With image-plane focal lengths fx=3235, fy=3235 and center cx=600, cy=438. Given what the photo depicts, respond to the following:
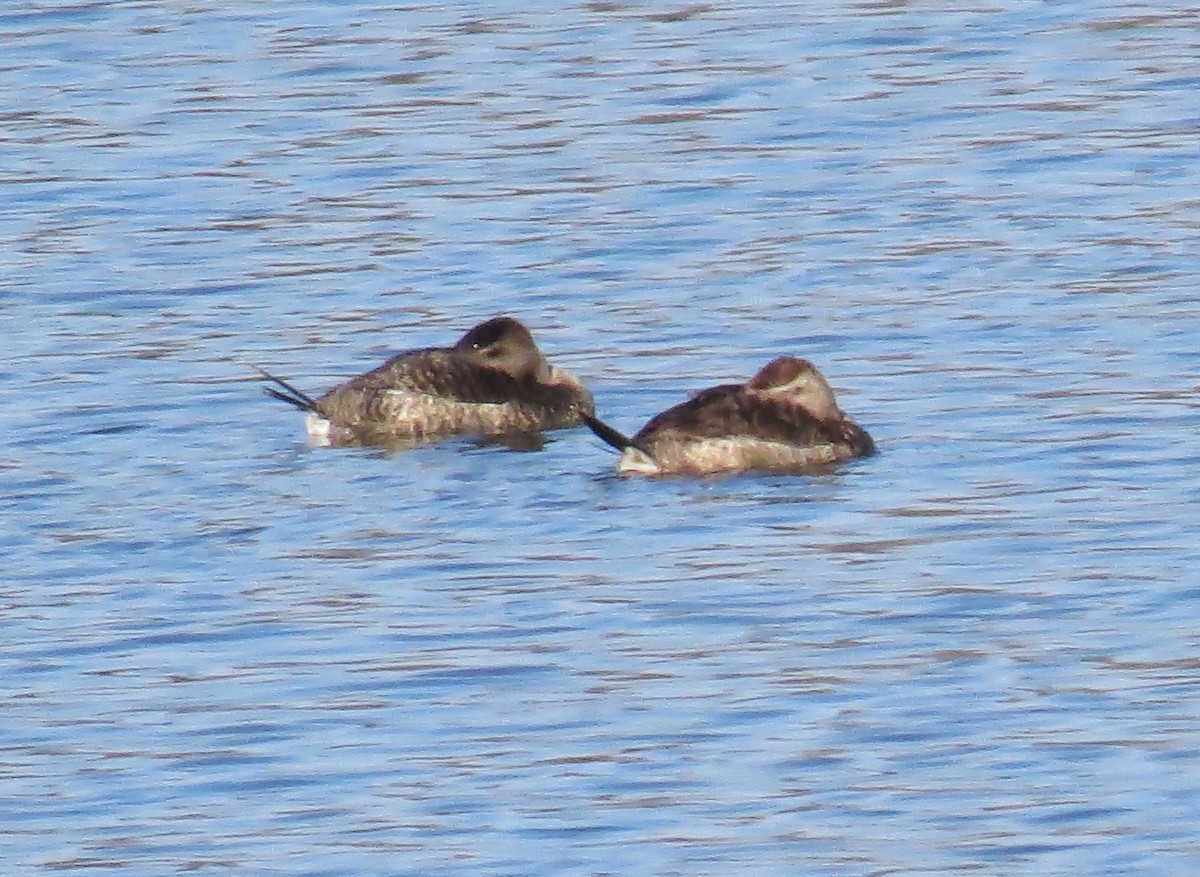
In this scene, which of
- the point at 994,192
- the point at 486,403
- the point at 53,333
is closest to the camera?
the point at 486,403

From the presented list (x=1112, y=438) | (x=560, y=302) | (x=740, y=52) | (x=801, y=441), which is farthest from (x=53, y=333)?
(x=740, y=52)

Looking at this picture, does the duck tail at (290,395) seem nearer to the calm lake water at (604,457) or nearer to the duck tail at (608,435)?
the calm lake water at (604,457)

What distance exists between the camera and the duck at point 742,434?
13.4 m

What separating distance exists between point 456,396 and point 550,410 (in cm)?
44

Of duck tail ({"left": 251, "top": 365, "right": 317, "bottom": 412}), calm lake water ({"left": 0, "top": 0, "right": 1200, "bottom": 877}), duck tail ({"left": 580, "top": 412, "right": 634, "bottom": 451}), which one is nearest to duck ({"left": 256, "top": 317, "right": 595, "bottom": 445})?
duck tail ({"left": 251, "top": 365, "right": 317, "bottom": 412})

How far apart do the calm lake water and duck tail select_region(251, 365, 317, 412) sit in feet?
0.46

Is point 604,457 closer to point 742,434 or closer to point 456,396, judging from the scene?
point 742,434

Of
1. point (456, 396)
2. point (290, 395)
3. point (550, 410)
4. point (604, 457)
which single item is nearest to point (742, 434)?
point (604, 457)

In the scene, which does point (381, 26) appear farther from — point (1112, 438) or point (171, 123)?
point (1112, 438)

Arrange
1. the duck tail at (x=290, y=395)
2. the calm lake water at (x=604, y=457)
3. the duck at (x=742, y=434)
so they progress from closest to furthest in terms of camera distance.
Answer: the calm lake water at (x=604, y=457), the duck at (x=742, y=434), the duck tail at (x=290, y=395)

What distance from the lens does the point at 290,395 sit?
15.0m

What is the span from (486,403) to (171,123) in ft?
22.5

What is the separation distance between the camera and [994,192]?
59.8 feet

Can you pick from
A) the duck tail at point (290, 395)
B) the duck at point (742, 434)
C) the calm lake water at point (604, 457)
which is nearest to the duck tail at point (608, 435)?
the duck at point (742, 434)
